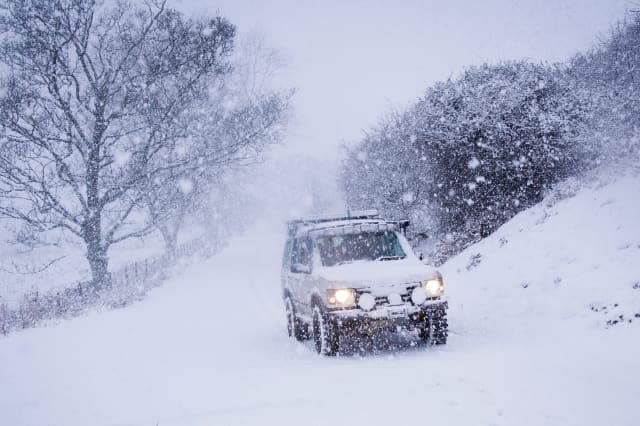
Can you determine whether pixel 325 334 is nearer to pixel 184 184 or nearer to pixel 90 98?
pixel 90 98

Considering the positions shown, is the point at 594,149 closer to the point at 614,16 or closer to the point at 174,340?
the point at 614,16

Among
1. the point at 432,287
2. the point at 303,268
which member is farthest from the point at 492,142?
the point at 303,268

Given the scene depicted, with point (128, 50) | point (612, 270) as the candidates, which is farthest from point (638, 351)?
point (128, 50)

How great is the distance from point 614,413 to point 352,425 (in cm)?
248

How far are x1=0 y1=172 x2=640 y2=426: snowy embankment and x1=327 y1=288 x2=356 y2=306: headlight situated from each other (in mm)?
881

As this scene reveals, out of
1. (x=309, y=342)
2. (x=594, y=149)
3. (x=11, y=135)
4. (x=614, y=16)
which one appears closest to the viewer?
(x=309, y=342)

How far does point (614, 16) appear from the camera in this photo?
2536cm

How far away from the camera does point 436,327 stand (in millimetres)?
8297

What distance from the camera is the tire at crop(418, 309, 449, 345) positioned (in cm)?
820

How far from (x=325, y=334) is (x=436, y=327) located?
1.73 metres

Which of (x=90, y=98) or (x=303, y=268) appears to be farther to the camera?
(x=90, y=98)

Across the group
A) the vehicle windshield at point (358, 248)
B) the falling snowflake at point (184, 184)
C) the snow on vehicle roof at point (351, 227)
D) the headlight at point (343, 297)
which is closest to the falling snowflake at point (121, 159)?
the falling snowflake at point (184, 184)

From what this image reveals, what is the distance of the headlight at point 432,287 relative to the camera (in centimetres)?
814

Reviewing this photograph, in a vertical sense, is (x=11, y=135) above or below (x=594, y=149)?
above
